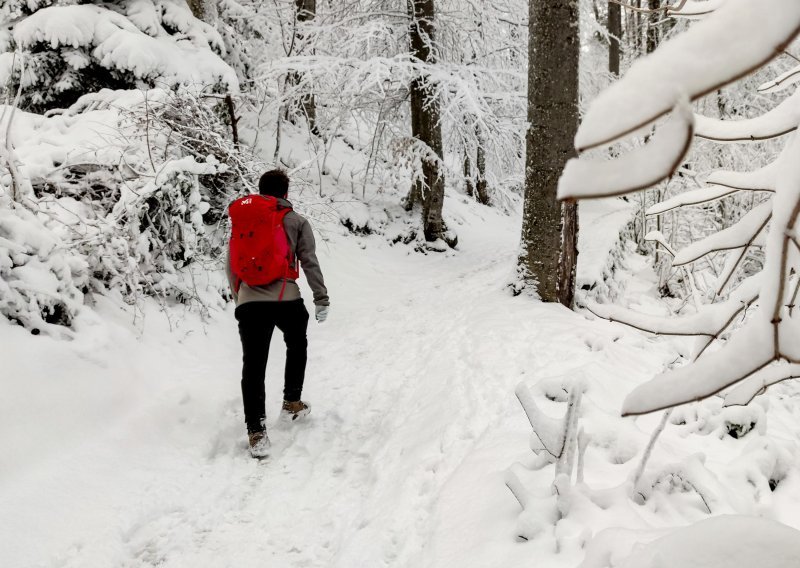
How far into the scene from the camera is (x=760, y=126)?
81 cm

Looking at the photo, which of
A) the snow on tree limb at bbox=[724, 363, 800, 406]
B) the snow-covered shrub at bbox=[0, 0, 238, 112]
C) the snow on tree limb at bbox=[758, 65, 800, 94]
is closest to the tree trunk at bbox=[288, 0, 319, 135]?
the snow-covered shrub at bbox=[0, 0, 238, 112]

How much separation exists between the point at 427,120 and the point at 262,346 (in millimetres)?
7530

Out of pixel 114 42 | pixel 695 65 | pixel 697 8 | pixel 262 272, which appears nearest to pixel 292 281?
pixel 262 272

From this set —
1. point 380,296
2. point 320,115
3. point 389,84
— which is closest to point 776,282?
point 380,296

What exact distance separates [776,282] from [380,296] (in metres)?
7.56

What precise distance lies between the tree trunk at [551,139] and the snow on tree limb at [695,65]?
17.0 ft

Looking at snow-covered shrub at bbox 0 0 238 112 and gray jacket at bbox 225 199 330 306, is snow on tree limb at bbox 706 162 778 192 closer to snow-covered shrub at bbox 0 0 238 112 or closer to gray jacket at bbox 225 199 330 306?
gray jacket at bbox 225 199 330 306

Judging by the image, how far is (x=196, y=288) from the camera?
5688 mm

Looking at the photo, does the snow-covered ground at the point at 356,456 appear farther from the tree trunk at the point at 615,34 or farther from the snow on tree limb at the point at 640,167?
the tree trunk at the point at 615,34

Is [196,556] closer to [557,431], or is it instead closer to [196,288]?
[557,431]

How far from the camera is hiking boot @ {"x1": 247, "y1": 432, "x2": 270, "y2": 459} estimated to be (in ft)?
11.5

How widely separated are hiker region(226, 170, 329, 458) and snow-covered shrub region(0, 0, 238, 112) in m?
3.19

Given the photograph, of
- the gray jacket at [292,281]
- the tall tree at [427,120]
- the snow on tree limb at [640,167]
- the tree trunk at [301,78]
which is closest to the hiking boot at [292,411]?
the gray jacket at [292,281]

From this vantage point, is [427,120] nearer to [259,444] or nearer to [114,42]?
[114,42]
